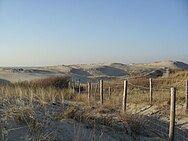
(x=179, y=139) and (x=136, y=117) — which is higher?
(x=136, y=117)

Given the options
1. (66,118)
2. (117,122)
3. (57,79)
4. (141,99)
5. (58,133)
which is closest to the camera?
(58,133)

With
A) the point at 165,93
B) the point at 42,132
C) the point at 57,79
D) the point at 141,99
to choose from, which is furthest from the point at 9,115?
the point at 57,79

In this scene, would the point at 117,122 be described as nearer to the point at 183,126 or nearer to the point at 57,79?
the point at 183,126

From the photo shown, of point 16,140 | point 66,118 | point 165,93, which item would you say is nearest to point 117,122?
point 66,118

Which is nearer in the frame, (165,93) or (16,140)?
(16,140)

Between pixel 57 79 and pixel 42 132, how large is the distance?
24.3 metres

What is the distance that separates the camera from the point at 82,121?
29.2 feet

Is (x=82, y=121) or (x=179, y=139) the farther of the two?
(x=179, y=139)

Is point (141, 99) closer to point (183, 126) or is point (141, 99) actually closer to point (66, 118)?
point (183, 126)

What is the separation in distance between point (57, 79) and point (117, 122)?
21745mm

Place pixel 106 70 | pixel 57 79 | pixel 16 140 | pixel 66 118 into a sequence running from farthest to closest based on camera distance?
pixel 106 70, pixel 57 79, pixel 66 118, pixel 16 140

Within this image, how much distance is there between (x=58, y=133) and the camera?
738 cm

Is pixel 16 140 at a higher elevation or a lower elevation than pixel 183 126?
higher

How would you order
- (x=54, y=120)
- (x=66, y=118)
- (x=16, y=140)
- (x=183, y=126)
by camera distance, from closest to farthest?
(x=16, y=140), (x=54, y=120), (x=66, y=118), (x=183, y=126)
